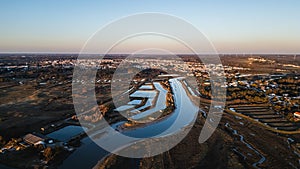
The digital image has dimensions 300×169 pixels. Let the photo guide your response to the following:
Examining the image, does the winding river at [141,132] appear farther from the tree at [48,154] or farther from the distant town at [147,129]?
the tree at [48,154]

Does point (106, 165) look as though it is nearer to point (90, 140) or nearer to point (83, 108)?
point (90, 140)

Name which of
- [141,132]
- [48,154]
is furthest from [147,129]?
[48,154]

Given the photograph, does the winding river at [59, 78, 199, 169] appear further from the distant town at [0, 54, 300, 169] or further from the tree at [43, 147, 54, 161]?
the tree at [43, 147, 54, 161]

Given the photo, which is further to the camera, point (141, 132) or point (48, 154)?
point (141, 132)

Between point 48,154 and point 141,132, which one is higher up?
point 48,154

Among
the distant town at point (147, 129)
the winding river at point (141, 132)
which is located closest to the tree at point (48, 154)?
the distant town at point (147, 129)

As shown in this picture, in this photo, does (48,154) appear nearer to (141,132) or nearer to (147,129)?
(141,132)

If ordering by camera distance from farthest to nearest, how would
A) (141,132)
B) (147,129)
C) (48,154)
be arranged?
1. (147,129)
2. (141,132)
3. (48,154)

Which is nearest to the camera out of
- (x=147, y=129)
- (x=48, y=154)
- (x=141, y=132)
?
A: (x=48, y=154)

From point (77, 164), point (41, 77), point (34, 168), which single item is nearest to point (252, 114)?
point (77, 164)

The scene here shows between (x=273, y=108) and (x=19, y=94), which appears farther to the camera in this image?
(x=19, y=94)

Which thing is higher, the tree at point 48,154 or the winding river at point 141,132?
the tree at point 48,154
